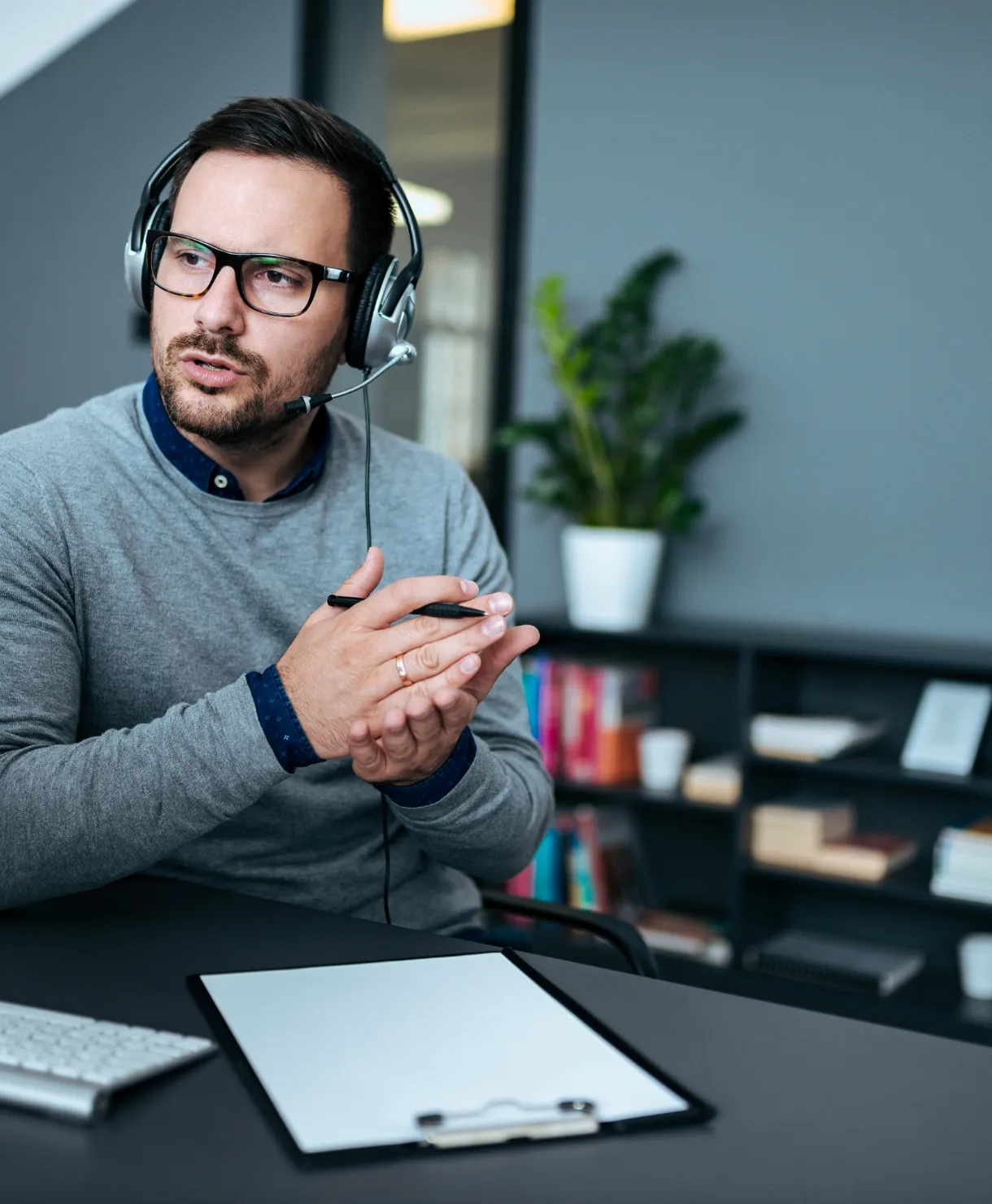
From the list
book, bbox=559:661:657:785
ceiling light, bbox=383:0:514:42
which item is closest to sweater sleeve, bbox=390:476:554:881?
book, bbox=559:661:657:785

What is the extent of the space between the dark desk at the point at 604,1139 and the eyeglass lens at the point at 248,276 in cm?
70

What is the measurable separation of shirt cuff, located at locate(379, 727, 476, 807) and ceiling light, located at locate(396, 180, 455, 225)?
2.80 metres

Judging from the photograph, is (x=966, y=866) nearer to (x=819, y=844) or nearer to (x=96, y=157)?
(x=819, y=844)

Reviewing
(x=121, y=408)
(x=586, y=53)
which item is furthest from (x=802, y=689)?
(x=121, y=408)

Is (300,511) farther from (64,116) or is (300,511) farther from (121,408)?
(64,116)

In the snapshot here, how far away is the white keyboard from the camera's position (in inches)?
26.6

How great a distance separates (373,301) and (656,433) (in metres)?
1.87

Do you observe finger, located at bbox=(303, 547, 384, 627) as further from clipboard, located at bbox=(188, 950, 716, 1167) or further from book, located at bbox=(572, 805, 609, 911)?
book, located at bbox=(572, 805, 609, 911)

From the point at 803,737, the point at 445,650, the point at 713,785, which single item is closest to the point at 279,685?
the point at 445,650

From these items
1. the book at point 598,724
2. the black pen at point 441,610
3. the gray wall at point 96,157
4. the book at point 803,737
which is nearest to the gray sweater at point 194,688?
the black pen at point 441,610

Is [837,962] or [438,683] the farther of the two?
[837,962]

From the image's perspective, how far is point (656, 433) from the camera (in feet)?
10.6

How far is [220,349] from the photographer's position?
4.39 feet

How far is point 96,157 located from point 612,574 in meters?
2.41
